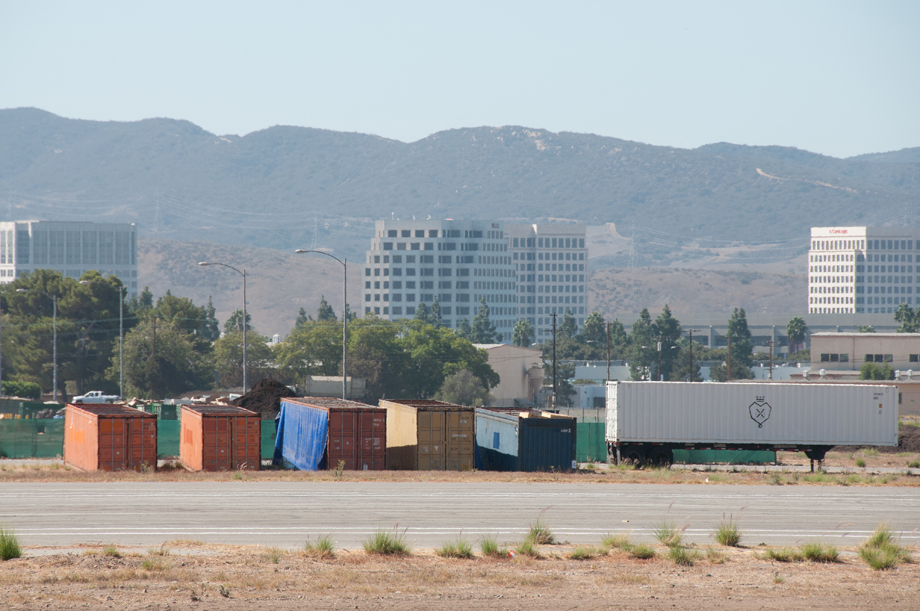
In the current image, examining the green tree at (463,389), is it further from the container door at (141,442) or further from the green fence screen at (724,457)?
the container door at (141,442)

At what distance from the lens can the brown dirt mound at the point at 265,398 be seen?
57000mm

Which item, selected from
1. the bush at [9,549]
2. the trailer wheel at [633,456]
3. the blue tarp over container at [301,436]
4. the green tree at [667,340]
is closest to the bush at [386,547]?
the bush at [9,549]

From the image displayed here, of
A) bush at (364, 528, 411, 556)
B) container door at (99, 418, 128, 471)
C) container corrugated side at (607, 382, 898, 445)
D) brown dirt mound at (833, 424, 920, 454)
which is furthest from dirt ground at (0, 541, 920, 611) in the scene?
brown dirt mound at (833, 424, 920, 454)

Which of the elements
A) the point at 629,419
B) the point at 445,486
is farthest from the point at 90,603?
the point at 629,419

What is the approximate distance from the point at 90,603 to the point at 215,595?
1866 millimetres

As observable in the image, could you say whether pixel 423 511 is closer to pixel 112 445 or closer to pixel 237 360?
pixel 112 445

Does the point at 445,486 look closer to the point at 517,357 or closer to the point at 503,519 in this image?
the point at 503,519

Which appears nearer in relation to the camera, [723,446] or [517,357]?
[723,446]

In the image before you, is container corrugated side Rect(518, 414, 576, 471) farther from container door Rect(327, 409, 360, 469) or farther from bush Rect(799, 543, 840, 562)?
bush Rect(799, 543, 840, 562)

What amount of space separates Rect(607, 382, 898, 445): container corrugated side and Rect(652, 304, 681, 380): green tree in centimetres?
11645

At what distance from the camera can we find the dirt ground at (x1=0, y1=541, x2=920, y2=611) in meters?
15.8

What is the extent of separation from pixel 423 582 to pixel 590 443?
3537 centimetres

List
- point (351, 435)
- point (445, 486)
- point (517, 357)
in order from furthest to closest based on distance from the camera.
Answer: point (517, 357) < point (351, 435) < point (445, 486)

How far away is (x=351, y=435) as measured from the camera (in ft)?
132
